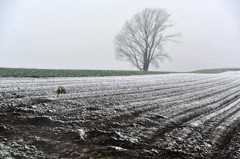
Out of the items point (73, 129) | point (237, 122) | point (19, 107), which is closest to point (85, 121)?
point (73, 129)

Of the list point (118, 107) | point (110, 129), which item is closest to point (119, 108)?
point (118, 107)

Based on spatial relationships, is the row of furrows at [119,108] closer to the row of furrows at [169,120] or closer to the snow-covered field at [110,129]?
the snow-covered field at [110,129]

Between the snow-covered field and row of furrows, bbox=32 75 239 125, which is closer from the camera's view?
the snow-covered field

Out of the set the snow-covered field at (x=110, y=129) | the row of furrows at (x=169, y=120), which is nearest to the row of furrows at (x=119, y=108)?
the snow-covered field at (x=110, y=129)

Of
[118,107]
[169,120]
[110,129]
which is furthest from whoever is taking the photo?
[118,107]

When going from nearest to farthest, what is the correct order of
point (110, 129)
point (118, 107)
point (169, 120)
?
point (110, 129) → point (169, 120) → point (118, 107)

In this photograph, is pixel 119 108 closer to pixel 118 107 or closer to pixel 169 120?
pixel 118 107

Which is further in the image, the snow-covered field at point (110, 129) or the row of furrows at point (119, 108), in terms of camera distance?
the row of furrows at point (119, 108)

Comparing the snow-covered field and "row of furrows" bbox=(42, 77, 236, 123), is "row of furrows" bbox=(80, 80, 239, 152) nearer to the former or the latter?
the snow-covered field

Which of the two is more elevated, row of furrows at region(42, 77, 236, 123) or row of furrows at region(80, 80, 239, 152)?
row of furrows at region(42, 77, 236, 123)

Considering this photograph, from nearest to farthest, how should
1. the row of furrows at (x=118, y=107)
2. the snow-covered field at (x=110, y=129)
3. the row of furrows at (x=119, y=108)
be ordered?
the snow-covered field at (x=110, y=129) → the row of furrows at (x=119, y=108) → the row of furrows at (x=118, y=107)

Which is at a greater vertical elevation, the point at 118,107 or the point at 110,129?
the point at 118,107

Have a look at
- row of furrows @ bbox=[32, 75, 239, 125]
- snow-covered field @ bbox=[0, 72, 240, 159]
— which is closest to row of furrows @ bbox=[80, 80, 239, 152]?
snow-covered field @ bbox=[0, 72, 240, 159]

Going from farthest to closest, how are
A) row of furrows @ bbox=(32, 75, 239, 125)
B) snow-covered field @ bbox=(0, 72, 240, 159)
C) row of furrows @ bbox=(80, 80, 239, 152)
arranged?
row of furrows @ bbox=(32, 75, 239, 125) → row of furrows @ bbox=(80, 80, 239, 152) → snow-covered field @ bbox=(0, 72, 240, 159)
